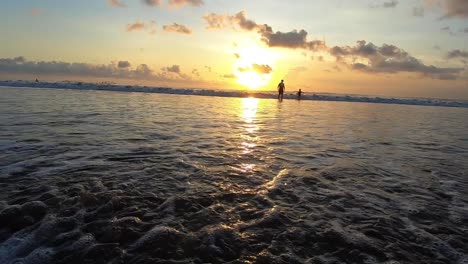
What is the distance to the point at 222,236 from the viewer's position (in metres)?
4.35

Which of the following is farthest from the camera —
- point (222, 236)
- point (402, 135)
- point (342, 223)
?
point (402, 135)

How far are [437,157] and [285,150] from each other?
4519mm

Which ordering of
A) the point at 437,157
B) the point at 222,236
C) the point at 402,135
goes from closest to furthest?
1. the point at 222,236
2. the point at 437,157
3. the point at 402,135

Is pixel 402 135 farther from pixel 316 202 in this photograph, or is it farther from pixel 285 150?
pixel 316 202

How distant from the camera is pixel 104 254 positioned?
3830 millimetres

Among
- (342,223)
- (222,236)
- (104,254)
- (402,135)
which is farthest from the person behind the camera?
(402,135)

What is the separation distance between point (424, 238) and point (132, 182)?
4.75m

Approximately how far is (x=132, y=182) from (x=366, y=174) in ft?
16.6

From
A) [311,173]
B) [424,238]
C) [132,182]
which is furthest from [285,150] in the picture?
[424,238]

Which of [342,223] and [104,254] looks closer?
[104,254]

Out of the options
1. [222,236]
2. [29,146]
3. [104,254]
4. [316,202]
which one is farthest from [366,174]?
[29,146]

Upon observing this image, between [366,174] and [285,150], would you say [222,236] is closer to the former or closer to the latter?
[366,174]

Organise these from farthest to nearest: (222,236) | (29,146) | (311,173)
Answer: (29,146) → (311,173) → (222,236)

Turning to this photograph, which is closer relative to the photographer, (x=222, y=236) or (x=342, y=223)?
(x=222, y=236)
